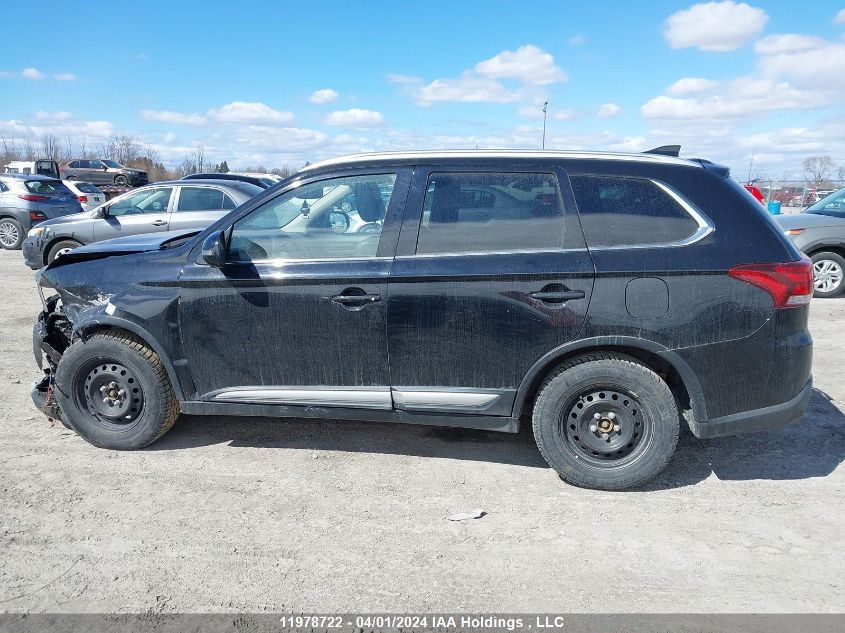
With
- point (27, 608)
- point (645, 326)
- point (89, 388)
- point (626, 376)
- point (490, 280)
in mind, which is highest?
point (490, 280)

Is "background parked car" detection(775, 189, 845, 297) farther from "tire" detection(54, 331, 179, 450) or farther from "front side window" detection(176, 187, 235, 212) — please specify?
"tire" detection(54, 331, 179, 450)

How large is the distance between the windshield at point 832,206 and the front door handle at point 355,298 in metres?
8.92

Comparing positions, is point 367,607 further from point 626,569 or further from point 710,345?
point 710,345

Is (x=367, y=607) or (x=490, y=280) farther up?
(x=490, y=280)

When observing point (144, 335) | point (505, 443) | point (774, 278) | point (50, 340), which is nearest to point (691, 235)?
point (774, 278)

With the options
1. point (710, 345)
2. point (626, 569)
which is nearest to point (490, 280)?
point (710, 345)

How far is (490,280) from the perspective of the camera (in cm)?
363

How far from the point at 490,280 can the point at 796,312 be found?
5.62 ft

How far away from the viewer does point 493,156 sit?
3.84 metres

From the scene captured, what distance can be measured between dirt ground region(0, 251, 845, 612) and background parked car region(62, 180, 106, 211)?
41.6ft

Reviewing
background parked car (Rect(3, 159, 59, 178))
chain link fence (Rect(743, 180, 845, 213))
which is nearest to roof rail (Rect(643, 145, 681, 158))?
chain link fence (Rect(743, 180, 845, 213))

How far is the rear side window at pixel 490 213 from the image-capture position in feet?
12.2

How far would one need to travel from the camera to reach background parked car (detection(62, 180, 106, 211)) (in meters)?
15.6

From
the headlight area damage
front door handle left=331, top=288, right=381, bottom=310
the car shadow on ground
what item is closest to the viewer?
front door handle left=331, top=288, right=381, bottom=310
